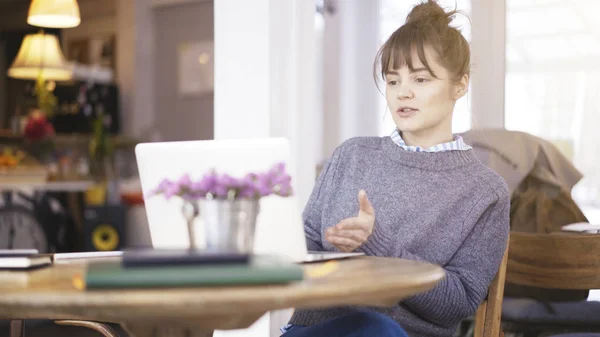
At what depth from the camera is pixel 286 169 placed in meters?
1.34

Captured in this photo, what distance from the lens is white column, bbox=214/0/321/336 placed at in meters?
2.52

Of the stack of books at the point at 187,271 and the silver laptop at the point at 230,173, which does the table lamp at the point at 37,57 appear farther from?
the stack of books at the point at 187,271

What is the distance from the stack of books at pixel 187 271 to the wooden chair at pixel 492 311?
0.85 metres

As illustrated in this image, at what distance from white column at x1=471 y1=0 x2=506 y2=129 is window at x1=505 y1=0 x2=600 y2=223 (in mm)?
23

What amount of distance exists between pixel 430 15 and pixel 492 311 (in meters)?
0.71

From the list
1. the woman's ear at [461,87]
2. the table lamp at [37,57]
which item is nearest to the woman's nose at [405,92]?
the woman's ear at [461,87]

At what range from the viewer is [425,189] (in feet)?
6.28

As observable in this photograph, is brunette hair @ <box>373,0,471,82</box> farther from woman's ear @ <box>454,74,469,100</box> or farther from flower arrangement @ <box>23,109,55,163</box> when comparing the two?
flower arrangement @ <box>23,109,55,163</box>

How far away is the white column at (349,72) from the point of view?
285 cm

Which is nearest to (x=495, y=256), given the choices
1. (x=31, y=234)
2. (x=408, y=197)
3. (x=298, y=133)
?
(x=408, y=197)

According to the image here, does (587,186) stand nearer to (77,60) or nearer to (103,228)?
(103,228)

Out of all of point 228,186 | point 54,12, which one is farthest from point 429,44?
point 54,12

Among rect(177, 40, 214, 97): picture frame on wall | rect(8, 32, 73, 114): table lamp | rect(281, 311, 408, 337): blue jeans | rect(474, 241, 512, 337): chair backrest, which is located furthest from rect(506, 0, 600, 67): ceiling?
rect(177, 40, 214, 97): picture frame on wall

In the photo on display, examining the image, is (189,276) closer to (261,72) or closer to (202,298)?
(202,298)
